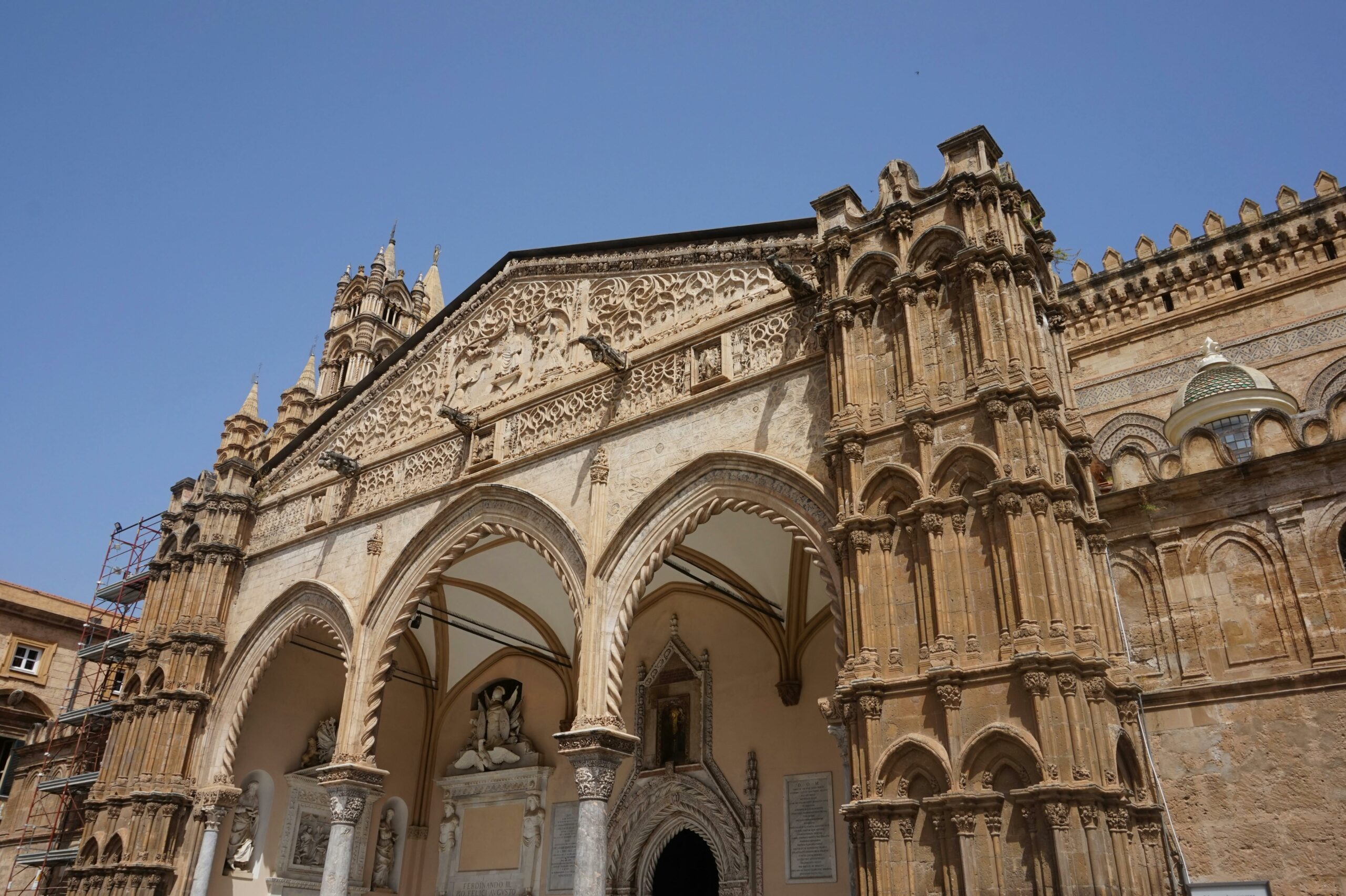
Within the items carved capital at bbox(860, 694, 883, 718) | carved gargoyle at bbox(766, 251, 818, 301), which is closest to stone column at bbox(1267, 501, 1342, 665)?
carved capital at bbox(860, 694, 883, 718)

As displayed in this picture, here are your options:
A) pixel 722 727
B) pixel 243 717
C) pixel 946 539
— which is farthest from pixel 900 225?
pixel 243 717

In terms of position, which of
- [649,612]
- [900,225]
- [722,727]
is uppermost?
[900,225]

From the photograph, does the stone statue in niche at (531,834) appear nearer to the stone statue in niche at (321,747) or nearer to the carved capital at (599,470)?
the stone statue in niche at (321,747)

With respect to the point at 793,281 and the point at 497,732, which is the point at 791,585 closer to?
the point at 793,281

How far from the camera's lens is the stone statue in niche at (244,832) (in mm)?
15438

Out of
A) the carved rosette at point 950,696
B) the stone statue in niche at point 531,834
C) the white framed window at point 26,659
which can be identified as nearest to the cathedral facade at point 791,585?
the carved rosette at point 950,696

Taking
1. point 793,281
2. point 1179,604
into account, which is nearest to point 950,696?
point 1179,604

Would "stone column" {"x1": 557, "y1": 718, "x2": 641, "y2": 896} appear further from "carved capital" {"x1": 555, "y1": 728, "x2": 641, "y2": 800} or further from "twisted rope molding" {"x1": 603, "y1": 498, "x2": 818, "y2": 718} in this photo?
"twisted rope molding" {"x1": 603, "y1": 498, "x2": 818, "y2": 718}

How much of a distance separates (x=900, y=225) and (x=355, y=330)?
17594 millimetres

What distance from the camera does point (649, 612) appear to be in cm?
1605

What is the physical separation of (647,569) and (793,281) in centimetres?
358

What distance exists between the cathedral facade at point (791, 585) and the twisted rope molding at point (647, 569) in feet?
0.13

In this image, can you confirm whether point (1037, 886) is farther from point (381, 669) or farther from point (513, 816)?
point (513, 816)

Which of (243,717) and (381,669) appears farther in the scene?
(243,717)
